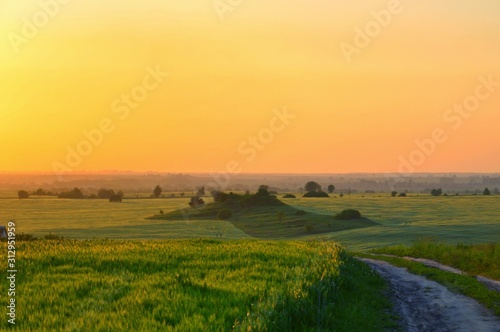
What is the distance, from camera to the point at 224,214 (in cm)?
9862

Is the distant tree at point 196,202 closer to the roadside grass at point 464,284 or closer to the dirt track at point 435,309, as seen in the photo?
the roadside grass at point 464,284

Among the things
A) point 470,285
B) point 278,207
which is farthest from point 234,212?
point 470,285

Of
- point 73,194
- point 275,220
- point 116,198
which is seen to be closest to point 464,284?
point 275,220

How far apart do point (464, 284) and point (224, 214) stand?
74.3 m

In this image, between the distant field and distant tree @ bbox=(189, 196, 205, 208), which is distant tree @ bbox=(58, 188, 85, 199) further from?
distant tree @ bbox=(189, 196, 205, 208)

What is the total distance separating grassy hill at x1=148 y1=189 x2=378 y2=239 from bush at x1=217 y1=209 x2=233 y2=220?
21cm

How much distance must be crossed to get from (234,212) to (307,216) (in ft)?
59.0

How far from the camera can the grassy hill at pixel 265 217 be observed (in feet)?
260

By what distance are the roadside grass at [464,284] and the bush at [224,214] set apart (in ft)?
211

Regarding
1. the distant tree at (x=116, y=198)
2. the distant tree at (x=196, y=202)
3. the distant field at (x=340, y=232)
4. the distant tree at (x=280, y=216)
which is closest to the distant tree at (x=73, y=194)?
the distant tree at (x=116, y=198)

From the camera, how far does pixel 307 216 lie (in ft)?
278

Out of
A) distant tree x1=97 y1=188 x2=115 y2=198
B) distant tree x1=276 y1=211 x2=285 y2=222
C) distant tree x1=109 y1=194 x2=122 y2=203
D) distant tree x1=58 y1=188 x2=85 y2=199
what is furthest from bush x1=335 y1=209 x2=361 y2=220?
distant tree x1=58 y1=188 x2=85 y2=199

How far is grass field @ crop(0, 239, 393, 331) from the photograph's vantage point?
13930mm

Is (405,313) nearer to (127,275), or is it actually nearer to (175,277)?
(175,277)
